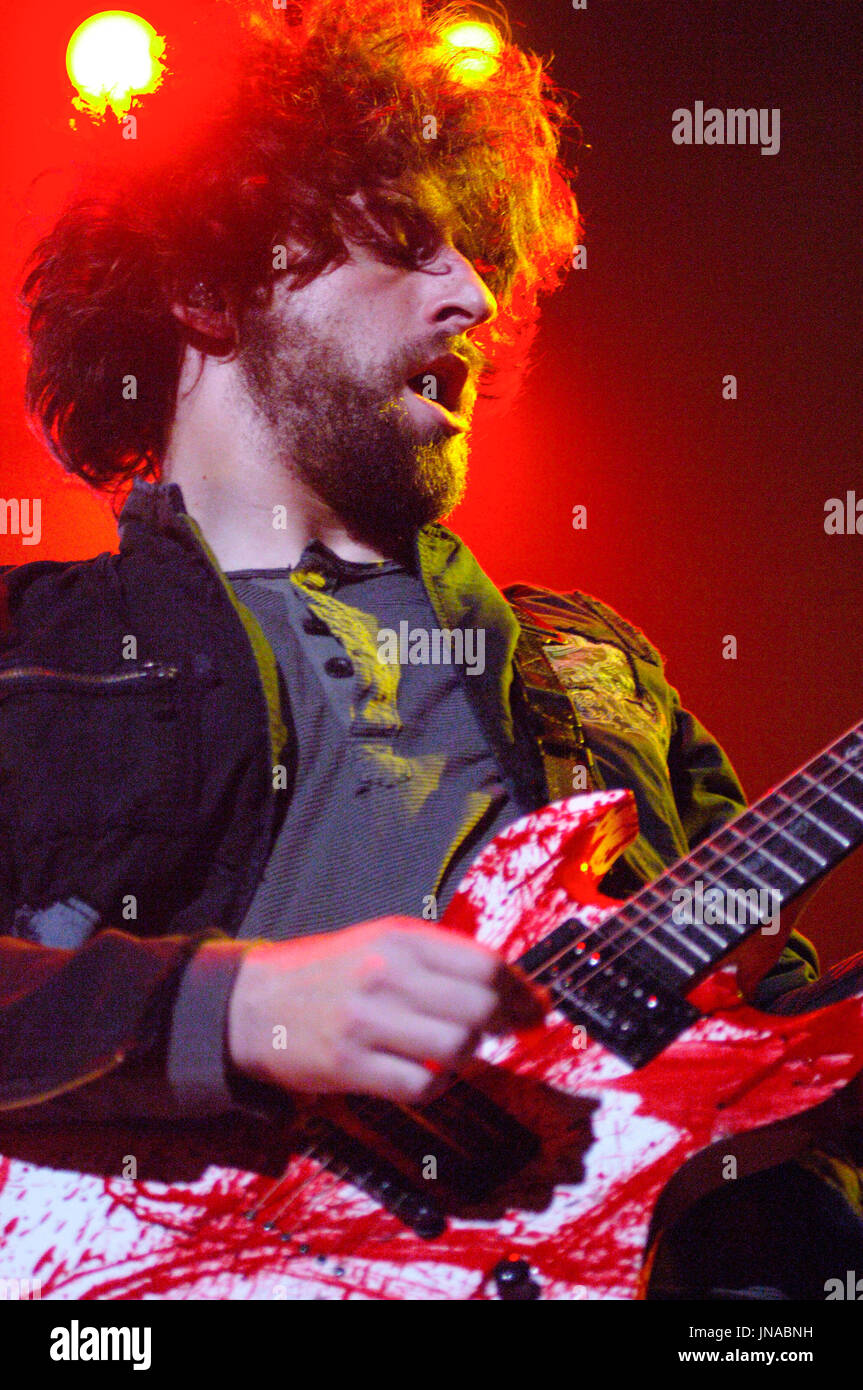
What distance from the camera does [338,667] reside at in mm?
1332

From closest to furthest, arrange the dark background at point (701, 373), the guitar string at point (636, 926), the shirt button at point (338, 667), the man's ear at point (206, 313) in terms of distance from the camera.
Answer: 1. the guitar string at point (636, 926)
2. the shirt button at point (338, 667)
3. the man's ear at point (206, 313)
4. the dark background at point (701, 373)

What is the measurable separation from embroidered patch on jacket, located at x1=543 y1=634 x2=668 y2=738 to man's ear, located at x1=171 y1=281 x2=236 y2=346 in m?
0.66

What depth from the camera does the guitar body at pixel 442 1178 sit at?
2.93 ft

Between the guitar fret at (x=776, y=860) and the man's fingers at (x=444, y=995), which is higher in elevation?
the guitar fret at (x=776, y=860)

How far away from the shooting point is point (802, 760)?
1980mm

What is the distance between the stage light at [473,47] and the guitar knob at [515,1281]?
1.73 metres

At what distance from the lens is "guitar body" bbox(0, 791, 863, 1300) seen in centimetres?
89

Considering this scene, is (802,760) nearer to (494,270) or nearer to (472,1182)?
(494,270)

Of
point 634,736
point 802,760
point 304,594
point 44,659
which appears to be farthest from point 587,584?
point 44,659

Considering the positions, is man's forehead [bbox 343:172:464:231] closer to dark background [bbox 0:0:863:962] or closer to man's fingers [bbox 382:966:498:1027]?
dark background [bbox 0:0:863:962]

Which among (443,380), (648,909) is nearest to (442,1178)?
(648,909)

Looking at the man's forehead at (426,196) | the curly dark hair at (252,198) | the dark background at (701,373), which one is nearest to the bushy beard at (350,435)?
the curly dark hair at (252,198)

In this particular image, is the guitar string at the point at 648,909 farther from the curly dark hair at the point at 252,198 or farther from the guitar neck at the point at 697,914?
the curly dark hair at the point at 252,198

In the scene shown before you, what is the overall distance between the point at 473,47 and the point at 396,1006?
1.71 metres
